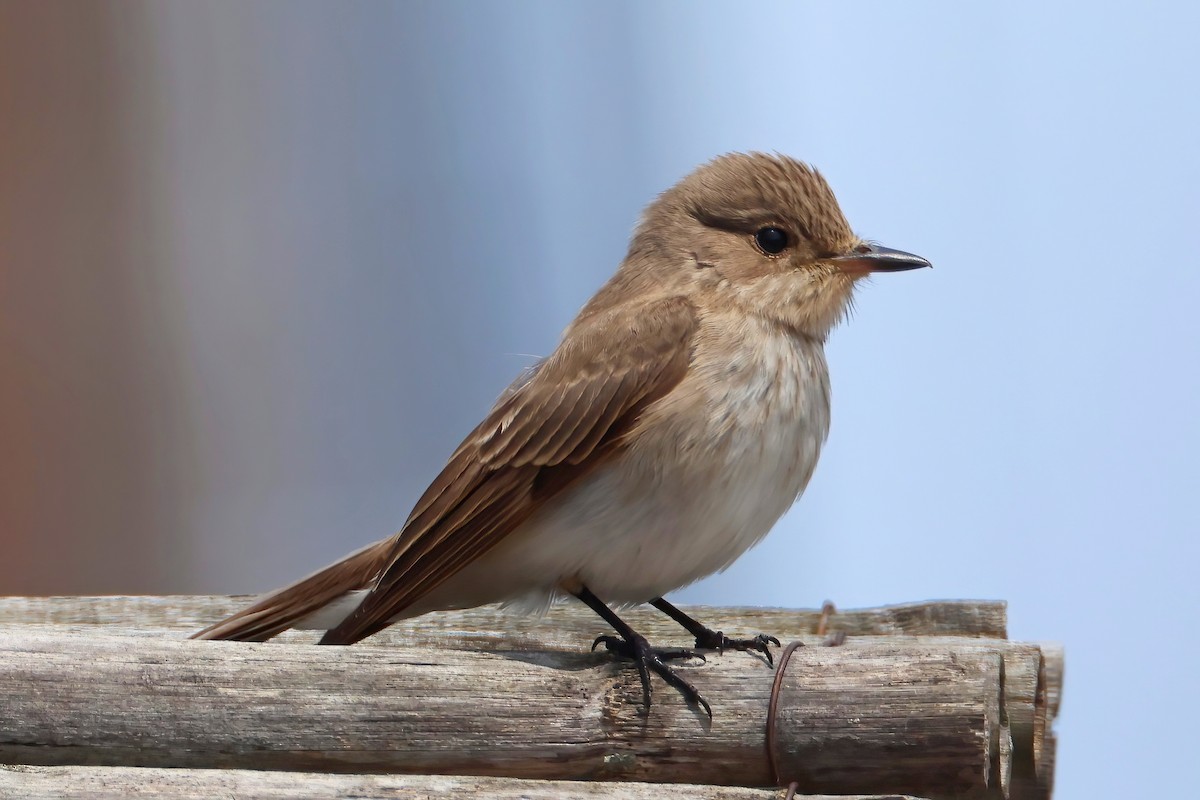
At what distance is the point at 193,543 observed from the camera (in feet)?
30.9

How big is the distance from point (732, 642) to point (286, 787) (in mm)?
1300

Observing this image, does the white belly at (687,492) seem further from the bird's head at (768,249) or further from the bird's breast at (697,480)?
the bird's head at (768,249)

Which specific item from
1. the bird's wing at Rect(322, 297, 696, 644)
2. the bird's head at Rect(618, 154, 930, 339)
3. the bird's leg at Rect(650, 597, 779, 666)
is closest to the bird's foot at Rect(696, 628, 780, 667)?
the bird's leg at Rect(650, 597, 779, 666)

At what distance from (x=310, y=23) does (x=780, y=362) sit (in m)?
7.48

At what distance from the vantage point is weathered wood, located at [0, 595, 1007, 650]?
12.2 feet

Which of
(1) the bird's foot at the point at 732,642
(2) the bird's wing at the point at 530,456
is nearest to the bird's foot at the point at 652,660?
(1) the bird's foot at the point at 732,642

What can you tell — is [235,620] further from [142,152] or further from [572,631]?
[142,152]

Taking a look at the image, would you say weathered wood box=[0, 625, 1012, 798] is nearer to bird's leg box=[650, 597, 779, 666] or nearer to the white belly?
bird's leg box=[650, 597, 779, 666]

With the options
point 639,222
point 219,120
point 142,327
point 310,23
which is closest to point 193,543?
point 142,327

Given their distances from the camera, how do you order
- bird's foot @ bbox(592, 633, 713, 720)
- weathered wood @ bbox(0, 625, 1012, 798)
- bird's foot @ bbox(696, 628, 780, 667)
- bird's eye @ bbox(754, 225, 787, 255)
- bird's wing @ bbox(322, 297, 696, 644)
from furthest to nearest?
1. bird's eye @ bbox(754, 225, 787, 255)
2. bird's wing @ bbox(322, 297, 696, 644)
3. bird's foot @ bbox(696, 628, 780, 667)
4. bird's foot @ bbox(592, 633, 713, 720)
5. weathered wood @ bbox(0, 625, 1012, 798)

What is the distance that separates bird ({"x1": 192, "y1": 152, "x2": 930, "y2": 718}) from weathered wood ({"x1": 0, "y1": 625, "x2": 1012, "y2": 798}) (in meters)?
0.33

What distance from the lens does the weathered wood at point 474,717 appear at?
2600 mm

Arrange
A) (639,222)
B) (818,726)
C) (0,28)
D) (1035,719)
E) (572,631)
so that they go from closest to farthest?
(818,726)
(1035,719)
(572,631)
(639,222)
(0,28)

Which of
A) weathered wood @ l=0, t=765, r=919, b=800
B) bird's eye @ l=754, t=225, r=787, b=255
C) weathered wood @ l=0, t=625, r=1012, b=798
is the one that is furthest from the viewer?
bird's eye @ l=754, t=225, r=787, b=255
